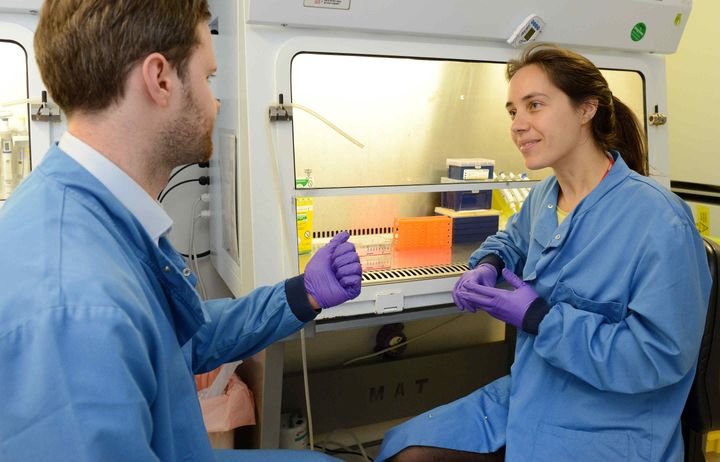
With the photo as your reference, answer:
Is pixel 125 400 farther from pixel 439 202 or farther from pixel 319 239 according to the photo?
pixel 439 202

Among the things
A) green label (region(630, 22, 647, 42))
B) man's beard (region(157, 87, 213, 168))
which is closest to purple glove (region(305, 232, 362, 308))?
man's beard (region(157, 87, 213, 168))

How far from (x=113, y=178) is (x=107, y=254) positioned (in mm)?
173

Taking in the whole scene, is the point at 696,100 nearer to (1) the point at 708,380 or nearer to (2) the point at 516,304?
(1) the point at 708,380

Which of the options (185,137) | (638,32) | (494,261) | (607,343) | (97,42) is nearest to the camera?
(97,42)

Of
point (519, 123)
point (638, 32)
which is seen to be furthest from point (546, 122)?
point (638, 32)

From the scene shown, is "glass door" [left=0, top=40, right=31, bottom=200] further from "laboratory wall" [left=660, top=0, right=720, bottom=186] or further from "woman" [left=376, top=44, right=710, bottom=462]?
"laboratory wall" [left=660, top=0, right=720, bottom=186]

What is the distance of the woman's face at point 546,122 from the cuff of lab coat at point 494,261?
0.97 ft

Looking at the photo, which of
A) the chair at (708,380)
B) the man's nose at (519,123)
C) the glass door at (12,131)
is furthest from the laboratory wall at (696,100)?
the glass door at (12,131)

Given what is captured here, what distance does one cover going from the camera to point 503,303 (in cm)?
131

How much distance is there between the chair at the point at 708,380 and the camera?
1281mm

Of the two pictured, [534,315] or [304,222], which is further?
[304,222]

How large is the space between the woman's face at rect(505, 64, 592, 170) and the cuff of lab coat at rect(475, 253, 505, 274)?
0.97 feet

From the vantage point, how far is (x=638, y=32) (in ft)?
6.18

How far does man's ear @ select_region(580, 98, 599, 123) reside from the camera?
139 centimetres
